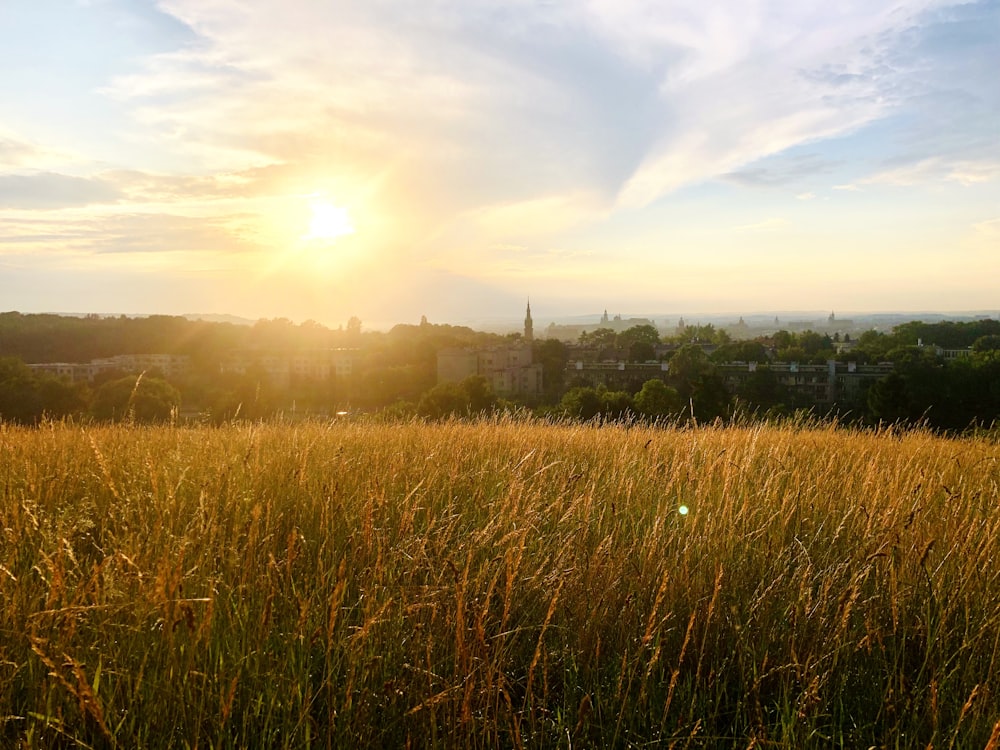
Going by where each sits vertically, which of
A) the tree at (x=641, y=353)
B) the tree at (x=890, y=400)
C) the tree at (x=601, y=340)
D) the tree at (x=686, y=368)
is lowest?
the tree at (x=890, y=400)

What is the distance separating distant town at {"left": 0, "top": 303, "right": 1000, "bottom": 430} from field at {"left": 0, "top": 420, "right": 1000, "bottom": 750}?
1305cm

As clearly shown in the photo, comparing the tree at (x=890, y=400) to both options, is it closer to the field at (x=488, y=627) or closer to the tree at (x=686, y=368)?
the tree at (x=686, y=368)

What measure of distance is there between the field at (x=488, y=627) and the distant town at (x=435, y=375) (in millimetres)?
13055

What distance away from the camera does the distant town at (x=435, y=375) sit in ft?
67.7

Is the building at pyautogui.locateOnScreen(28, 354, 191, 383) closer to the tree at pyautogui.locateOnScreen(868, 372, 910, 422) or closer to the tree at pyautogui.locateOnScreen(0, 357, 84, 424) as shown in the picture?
the tree at pyautogui.locateOnScreen(0, 357, 84, 424)

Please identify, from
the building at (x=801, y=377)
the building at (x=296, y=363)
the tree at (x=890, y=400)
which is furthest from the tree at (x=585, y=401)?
the building at (x=296, y=363)

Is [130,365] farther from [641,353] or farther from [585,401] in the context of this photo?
[641,353]

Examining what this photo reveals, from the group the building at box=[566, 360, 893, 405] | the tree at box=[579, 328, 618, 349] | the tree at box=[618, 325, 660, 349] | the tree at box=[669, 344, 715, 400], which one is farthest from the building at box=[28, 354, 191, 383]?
the tree at box=[579, 328, 618, 349]

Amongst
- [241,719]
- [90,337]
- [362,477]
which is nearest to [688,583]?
[241,719]

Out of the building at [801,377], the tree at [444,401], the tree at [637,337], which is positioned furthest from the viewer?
the tree at [637,337]

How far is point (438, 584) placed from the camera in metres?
2.66

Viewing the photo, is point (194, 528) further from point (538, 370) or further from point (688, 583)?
point (538, 370)

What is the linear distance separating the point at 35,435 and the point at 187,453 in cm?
258

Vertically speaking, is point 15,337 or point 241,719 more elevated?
point 15,337
